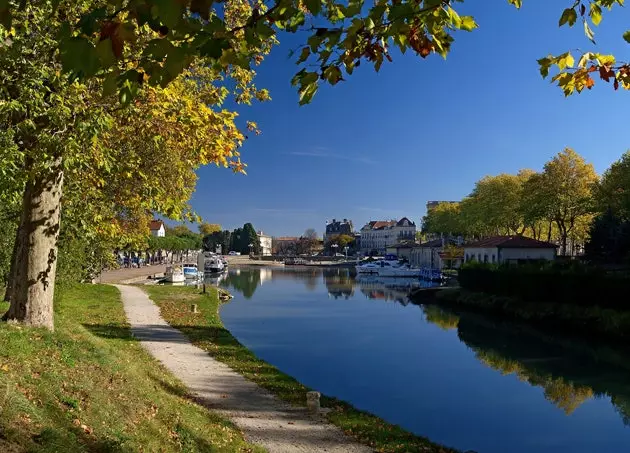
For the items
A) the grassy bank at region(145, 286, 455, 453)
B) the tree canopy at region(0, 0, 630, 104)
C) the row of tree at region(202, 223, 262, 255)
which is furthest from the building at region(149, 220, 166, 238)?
the tree canopy at region(0, 0, 630, 104)

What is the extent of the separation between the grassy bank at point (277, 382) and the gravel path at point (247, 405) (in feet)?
1.20

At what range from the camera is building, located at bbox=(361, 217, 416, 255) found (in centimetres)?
17975

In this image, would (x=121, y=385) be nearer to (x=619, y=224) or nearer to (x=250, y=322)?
(x=250, y=322)

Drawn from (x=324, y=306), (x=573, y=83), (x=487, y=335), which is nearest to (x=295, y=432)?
(x=573, y=83)

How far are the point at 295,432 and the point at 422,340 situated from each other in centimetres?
1814

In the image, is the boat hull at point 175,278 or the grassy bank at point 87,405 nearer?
the grassy bank at point 87,405

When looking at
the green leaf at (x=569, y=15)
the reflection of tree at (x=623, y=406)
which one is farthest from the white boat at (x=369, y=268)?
the green leaf at (x=569, y=15)

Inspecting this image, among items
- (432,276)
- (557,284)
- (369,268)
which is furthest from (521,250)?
(369,268)

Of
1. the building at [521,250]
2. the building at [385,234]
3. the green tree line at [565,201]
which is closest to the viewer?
the green tree line at [565,201]

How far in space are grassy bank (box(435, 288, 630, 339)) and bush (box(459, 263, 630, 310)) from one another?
0.54 meters

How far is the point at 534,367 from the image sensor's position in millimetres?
20938

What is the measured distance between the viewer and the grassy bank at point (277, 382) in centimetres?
1014

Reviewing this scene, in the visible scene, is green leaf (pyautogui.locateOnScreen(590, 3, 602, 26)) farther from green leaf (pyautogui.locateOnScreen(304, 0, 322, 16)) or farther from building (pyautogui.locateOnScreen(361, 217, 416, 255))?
building (pyautogui.locateOnScreen(361, 217, 416, 255))

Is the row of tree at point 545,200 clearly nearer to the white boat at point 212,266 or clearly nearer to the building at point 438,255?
the building at point 438,255
